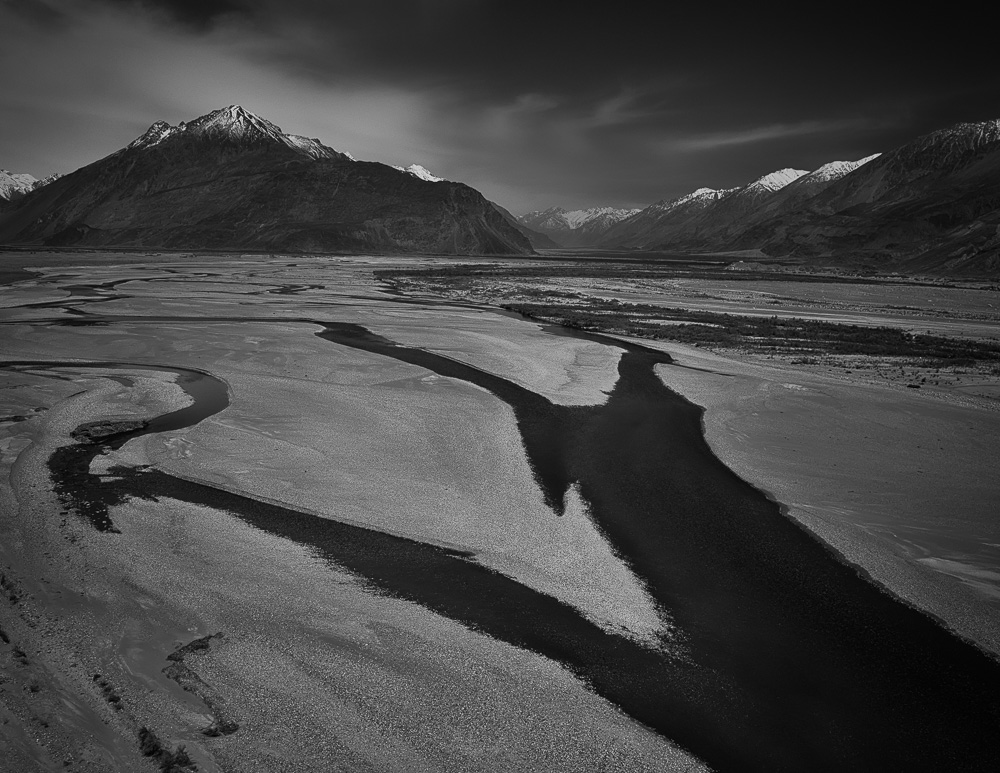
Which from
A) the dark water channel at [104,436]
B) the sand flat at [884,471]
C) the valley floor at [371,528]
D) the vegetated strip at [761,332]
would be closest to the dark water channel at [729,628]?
the dark water channel at [104,436]

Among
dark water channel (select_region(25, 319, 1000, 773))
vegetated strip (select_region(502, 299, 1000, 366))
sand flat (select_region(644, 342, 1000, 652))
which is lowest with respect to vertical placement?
dark water channel (select_region(25, 319, 1000, 773))

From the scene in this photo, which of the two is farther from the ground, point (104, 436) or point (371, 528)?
point (104, 436)

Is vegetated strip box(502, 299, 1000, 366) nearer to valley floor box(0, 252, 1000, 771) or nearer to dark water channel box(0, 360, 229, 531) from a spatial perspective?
valley floor box(0, 252, 1000, 771)

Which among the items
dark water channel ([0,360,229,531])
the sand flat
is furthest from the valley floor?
dark water channel ([0,360,229,531])

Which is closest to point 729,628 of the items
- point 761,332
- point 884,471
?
point 884,471

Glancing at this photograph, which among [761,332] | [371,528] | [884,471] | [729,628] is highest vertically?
[761,332]

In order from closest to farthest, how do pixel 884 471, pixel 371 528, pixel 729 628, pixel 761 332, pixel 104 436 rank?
pixel 729 628, pixel 371 528, pixel 884 471, pixel 104 436, pixel 761 332

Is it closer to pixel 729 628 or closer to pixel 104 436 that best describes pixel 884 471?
pixel 729 628

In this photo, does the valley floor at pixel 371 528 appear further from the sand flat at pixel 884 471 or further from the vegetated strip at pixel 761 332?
the vegetated strip at pixel 761 332
